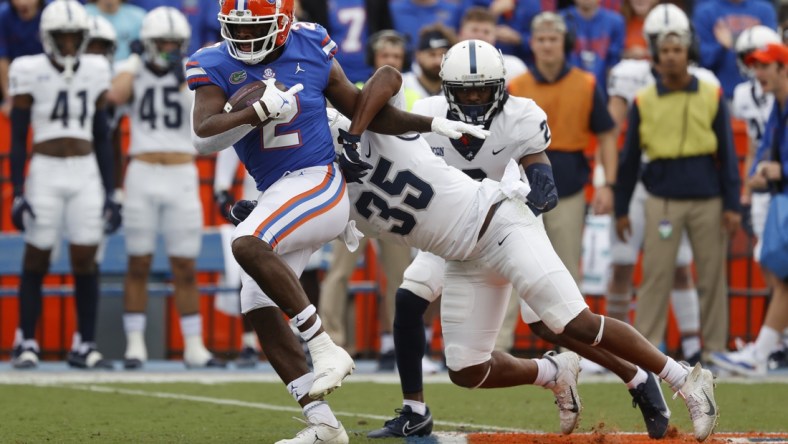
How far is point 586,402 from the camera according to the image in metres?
7.48

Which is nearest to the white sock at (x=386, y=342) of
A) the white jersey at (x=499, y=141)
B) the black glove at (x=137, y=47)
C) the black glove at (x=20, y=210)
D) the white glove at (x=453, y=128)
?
the black glove at (x=20, y=210)

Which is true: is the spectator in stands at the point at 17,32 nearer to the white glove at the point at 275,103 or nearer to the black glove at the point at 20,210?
the black glove at the point at 20,210

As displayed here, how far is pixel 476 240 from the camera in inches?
224

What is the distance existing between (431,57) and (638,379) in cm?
383

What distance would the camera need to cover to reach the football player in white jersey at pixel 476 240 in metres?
5.56

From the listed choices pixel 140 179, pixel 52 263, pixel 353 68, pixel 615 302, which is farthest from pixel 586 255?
Answer: pixel 52 263

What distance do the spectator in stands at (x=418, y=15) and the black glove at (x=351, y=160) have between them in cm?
547

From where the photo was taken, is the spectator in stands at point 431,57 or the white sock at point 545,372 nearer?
the white sock at point 545,372

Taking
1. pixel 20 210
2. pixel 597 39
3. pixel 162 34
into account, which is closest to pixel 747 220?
pixel 597 39

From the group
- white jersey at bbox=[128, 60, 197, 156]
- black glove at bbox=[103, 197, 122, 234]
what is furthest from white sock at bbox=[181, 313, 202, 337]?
white jersey at bbox=[128, 60, 197, 156]

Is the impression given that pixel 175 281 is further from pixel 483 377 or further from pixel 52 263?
pixel 483 377

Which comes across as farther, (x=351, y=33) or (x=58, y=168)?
(x=351, y=33)

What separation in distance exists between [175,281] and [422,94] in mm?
2103

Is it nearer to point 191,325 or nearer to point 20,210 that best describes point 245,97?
point 20,210
